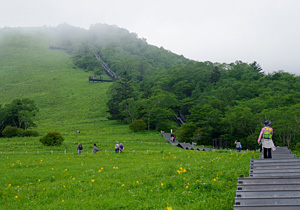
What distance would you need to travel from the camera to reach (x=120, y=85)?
84.7 meters

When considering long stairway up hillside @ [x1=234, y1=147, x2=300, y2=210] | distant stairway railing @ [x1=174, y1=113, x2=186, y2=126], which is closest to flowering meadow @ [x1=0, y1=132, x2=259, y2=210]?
long stairway up hillside @ [x1=234, y1=147, x2=300, y2=210]

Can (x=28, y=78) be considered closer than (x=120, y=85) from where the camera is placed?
No

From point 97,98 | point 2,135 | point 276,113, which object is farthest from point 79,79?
point 276,113

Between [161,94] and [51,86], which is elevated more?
[51,86]

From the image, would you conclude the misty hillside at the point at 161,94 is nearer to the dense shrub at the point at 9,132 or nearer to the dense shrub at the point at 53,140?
the dense shrub at the point at 9,132

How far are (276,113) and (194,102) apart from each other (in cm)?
3925

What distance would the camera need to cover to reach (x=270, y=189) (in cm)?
837

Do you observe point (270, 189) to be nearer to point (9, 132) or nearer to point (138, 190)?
point (138, 190)

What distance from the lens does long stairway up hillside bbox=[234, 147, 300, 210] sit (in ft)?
23.9

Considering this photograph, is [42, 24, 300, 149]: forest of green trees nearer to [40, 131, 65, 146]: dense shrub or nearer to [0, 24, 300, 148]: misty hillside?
[0, 24, 300, 148]: misty hillside

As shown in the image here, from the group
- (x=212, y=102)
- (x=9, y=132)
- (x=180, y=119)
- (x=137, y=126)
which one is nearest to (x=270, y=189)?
(x=137, y=126)

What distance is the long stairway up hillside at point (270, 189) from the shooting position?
7273 mm

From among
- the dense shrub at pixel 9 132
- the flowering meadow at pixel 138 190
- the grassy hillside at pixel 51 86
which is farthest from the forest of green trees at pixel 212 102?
the flowering meadow at pixel 138 190

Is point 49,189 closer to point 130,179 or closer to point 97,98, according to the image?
point 130,179
